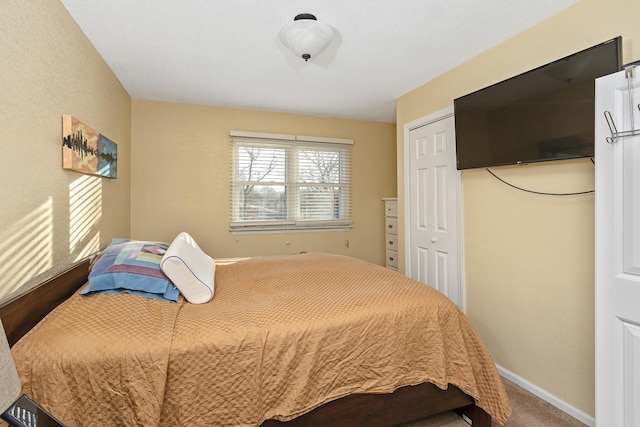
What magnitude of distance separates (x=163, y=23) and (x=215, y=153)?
1763mm

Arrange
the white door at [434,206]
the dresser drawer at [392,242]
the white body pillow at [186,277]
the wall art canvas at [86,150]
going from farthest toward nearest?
the dresser drawer at [392,242]
the white door at [434,206]
the wall art canvas at [86,150]
the white body pillow at [186,277]

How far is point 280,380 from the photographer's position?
4.60 feet

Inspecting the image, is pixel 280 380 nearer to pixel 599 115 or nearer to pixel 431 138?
pixel 599 115

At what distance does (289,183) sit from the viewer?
159 inches

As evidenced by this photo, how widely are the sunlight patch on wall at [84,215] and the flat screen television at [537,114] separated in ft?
9.10

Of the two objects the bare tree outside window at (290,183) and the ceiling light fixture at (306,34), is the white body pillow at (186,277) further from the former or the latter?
the bare tree outside window at (290,183)

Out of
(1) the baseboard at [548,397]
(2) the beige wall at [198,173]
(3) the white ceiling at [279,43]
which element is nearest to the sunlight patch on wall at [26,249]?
(3) the white ceiling at [279,43]

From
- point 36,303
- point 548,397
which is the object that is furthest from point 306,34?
point 548,397

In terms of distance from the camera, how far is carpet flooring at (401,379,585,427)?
1818 millimetres

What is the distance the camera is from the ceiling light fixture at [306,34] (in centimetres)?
192

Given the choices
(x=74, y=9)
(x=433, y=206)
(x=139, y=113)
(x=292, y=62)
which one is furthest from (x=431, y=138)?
(x=139, y=113)

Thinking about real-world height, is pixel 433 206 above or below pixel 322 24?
below

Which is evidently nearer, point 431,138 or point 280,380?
point 280,380

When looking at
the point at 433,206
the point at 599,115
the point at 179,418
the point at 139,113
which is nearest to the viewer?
the point at 179,418
